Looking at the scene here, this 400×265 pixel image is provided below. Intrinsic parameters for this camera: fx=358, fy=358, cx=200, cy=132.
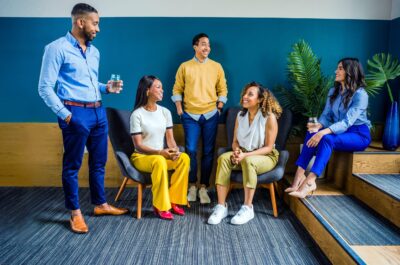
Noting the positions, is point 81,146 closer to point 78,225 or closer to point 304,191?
point 78,225

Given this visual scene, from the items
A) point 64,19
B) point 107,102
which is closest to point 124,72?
point 107,102

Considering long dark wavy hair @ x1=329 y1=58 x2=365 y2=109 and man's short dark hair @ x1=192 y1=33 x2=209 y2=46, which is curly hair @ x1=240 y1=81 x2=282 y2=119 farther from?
man's short dark hair @ x1=192 y1=33 x2=209 y2=46

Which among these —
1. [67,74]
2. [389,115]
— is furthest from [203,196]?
[389,115]

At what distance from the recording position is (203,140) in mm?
3912

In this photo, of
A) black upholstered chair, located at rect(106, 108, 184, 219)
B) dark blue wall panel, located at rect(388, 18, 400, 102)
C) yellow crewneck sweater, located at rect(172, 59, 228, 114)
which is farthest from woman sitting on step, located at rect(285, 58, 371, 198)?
black upholstered chair, located at rect(106, 108, 184, 219)

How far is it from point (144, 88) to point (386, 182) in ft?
7.45

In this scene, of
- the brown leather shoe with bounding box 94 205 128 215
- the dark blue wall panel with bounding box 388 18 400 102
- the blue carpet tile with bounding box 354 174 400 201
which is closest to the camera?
the blue carpet tile with bounding box 354 174 400 201

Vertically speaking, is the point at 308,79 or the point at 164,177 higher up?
the point at 308,79

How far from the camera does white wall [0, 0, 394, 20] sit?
4027 millimetres

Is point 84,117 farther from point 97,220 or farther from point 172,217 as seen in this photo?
point 172,217

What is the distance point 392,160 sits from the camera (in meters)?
3.33

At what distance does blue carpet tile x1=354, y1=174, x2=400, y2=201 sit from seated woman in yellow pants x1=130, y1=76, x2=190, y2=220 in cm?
161

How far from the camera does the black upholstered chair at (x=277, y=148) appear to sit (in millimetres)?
3203

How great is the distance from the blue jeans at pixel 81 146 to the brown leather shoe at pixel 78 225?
0.30 ft
